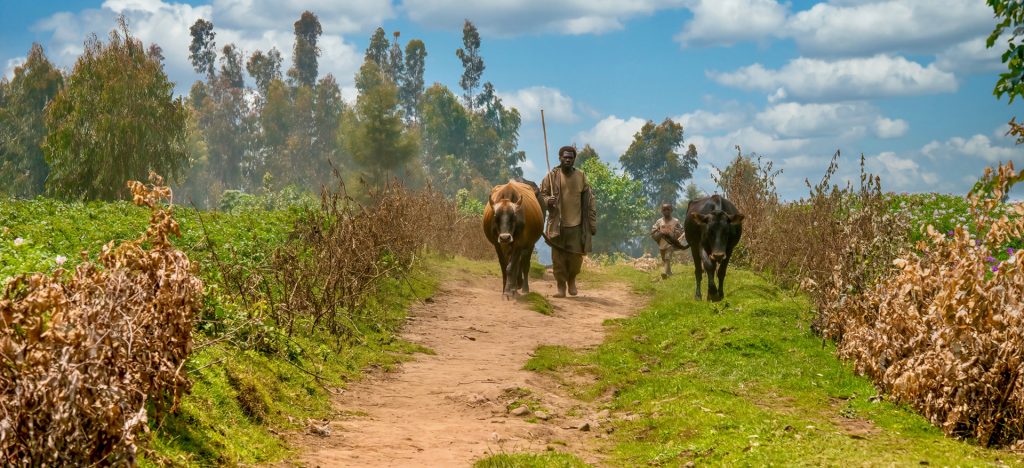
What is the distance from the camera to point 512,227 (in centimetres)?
1717

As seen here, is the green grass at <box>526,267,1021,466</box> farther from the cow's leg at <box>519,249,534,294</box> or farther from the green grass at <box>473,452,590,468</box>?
the cow's leg at <box>519,249,534,294</box>

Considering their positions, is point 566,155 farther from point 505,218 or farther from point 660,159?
point 660,159

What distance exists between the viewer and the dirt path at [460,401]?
7426mm

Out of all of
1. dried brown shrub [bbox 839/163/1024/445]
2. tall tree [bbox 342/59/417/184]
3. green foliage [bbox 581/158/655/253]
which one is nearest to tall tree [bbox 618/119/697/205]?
green foliage [bbox 581/158/655/253]

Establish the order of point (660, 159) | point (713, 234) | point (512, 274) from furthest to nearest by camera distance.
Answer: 1. point (660, 159)
2. point (512, 274)
3. point (713, 234)

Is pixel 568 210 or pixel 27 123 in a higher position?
pixel 27 123

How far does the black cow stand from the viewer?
15906 mm

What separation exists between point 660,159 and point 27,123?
46.3m

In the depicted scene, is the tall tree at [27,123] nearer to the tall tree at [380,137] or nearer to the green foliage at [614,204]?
the tall tree at [380,137]

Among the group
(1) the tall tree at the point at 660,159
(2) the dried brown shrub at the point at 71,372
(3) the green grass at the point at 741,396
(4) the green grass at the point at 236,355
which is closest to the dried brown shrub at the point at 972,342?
(3) the green grass at the point at 741,396

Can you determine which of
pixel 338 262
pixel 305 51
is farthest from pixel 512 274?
pixel 305 51

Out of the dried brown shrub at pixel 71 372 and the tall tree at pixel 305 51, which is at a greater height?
the tall tree at pixel 305 51

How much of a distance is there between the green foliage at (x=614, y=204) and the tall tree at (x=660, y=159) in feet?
45.9

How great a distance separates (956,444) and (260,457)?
503 centimetres
